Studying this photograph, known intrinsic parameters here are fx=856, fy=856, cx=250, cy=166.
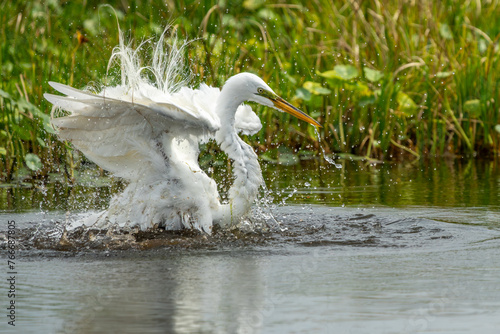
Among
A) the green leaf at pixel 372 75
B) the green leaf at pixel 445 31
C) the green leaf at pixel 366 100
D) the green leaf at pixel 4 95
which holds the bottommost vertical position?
the green leaf at pixel 4 95

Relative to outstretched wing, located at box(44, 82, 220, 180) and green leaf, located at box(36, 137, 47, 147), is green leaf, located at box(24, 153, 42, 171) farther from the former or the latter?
outstretched wing, located at box(44, 82, 220, 180)

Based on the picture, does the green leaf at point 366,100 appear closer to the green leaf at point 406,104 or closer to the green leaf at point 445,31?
the green leaf at point 406,104

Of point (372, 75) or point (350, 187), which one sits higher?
point (372, 75)

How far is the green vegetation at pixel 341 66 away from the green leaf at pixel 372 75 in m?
0.01

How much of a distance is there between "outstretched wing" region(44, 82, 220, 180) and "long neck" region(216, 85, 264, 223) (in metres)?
0.22

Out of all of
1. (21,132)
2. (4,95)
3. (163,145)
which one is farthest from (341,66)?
(163,145)

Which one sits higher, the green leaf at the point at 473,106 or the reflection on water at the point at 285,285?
the green leaf at the point at 473,106

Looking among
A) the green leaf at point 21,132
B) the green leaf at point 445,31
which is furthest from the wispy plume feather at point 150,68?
the green leaf at point 445,31

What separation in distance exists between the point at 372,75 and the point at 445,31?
164 centimetres

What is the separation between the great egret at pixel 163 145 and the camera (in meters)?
5.43

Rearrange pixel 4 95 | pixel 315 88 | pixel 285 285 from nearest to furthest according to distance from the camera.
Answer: pixel 285 285, pixel 4 95, pixel 315 88

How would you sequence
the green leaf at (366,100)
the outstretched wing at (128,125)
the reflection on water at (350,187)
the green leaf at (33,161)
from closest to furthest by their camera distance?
the outstretched wing at (128,125), the reflection on water at (350,187), the green leaf at (33,161), the green leaf at (366,100)

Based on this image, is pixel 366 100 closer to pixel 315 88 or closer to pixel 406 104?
pixel 406 104

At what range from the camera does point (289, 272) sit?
4.51 m
